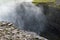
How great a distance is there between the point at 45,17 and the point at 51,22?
765 millimetres

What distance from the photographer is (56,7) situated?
Result: 7.70m

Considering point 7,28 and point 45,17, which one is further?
point 45,17

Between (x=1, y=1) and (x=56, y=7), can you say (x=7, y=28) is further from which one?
(x=1, y=1)

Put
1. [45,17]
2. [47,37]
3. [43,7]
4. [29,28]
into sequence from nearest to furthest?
[47,37] → [29,28] → [45,17] → [43,7]

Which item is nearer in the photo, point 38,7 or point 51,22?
point 51,22

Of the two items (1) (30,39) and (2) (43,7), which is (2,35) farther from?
(2) (43,7)

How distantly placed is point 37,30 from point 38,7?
144 inches

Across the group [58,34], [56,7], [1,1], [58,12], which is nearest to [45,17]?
[58,12]

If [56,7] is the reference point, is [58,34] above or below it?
below

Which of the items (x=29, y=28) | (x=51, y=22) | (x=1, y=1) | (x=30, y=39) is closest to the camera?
(x=30, y=39)

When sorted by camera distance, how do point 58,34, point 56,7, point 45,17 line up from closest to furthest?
1. point 58,34
2. point 45,17
3. point 56,7

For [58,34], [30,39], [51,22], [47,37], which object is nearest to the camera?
[30,39]

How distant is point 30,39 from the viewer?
411 cm

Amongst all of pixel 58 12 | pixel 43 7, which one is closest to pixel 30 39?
pixel 58 12
